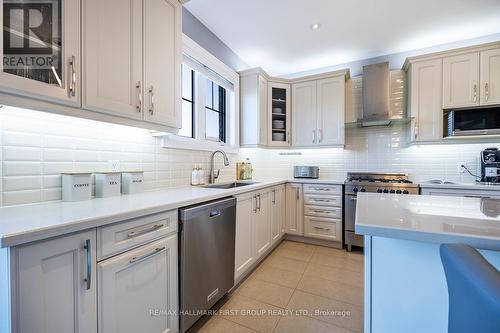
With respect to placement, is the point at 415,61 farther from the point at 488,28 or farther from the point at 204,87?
the point at 204,87

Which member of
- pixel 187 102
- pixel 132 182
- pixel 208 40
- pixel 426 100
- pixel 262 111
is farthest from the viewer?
pixel 262 111

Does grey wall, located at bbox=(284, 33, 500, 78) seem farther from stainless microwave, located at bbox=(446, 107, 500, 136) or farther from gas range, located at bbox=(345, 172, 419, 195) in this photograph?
gas range, located at bbox=(345, 172, 419, 195)

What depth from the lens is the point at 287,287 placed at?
2.08 metres

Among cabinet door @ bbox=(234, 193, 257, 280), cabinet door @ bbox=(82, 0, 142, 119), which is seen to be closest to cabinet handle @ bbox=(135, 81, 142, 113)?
cabinet door @ bbox=(82, 0, 142, 119)

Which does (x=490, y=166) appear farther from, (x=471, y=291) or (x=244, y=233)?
(x=471, y=291)

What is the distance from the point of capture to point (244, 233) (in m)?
2.11

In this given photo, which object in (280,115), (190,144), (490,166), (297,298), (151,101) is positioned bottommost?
(297,298)

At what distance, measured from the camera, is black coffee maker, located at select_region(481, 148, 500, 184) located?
253cm

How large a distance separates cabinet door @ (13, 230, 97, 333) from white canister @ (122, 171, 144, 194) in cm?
73

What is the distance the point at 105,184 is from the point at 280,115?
271 centimetres

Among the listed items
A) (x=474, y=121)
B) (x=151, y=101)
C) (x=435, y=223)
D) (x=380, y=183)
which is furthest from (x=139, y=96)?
(x=474, y=121)

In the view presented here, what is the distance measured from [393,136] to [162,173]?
3.14 meters

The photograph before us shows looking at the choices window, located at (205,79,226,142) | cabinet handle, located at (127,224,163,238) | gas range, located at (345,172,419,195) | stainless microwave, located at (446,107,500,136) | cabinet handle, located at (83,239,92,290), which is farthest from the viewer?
window, located at (205,79,226,142)

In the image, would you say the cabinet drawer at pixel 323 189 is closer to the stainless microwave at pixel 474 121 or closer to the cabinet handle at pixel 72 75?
the stainless microwave at pixel 474 121
